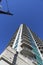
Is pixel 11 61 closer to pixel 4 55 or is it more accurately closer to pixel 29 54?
pixel 4 55

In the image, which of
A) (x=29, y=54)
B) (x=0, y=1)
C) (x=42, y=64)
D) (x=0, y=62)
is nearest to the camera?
(x=0, y=62)

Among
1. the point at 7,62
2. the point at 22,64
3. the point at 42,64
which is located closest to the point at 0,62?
the point at 7,62

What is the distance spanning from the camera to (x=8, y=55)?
1712cm

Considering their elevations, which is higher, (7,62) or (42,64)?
(42,64)

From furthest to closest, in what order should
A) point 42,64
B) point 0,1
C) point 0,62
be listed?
point 42,64, point 0,1, point 0,62

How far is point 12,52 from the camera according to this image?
18.1 m

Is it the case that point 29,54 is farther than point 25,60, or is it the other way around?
point 29,54

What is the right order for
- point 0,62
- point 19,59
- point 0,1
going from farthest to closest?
point 19,59, point 0,1, point 0,62

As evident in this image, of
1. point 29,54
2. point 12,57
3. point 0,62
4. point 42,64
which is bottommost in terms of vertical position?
point 0,62

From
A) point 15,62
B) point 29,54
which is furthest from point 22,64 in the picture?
point 29,54

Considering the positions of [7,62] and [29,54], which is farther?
[29,54]

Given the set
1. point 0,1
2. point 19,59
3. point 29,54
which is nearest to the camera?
point 0,1

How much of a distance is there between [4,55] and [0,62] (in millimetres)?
1553

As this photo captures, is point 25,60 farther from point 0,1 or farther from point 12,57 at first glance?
point 0,1
